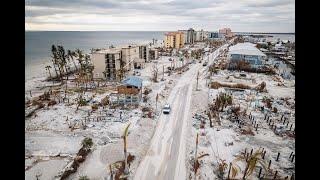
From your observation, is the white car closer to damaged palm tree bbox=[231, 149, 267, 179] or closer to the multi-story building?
damaged palm tree bbox=[231, 149, 267, 179]

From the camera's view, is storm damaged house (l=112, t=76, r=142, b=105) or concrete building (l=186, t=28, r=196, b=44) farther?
concrete building (l=186, t=28, r=196, b=44)

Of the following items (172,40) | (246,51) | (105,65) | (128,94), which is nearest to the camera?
(128,94)

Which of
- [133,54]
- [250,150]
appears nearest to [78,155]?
[250,150]

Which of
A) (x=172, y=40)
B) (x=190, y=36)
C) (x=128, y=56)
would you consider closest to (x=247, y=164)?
(x=128, y=56)

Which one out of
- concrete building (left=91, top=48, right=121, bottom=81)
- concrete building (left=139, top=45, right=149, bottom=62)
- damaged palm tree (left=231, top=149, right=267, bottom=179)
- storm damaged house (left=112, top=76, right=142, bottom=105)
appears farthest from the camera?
concrete building (left=139, top=45, right=149, bottom=62)

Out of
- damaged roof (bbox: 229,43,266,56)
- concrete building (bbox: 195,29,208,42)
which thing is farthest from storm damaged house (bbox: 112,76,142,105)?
concrete building (bbox: 195,29,208,42)

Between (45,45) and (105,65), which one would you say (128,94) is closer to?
(105,65)

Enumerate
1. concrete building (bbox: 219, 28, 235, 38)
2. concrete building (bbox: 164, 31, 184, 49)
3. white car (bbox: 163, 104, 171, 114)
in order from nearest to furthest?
1. white car (bbox: 163, 104, 171, 114)
2. concrete building (bbox: 164, 31, 184, 49)
3. concrete building (bbox: 219, 28, 235, 38)

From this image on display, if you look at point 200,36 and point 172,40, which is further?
point 200,36
